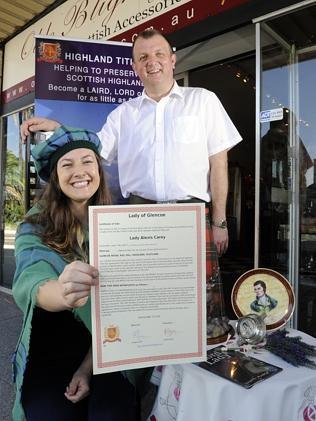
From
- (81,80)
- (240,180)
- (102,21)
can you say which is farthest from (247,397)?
(240,180)

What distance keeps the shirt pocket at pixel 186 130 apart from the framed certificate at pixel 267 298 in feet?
2.43

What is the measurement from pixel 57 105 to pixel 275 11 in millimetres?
1644

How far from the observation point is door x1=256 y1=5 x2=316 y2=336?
3.22 metres

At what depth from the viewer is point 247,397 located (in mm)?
1243

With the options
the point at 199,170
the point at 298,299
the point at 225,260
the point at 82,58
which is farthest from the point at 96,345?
the point at 225,260

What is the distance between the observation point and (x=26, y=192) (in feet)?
17.6

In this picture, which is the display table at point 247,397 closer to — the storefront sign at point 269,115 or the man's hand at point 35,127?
the man's hand at point 35,127

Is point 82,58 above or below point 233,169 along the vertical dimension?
above

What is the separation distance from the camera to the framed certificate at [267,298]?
→ 168cm

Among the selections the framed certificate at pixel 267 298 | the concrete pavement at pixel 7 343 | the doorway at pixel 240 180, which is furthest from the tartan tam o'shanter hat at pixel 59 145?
the doorway at pixel 240 180

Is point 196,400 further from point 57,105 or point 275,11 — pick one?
point 275,11

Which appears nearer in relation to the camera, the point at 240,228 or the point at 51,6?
the point at 51,6

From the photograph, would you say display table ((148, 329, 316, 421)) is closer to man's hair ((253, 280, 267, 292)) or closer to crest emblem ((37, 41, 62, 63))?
man's hair ((253, 280, 267, 292))

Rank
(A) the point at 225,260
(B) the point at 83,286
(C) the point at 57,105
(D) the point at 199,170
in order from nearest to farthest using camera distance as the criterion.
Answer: (B) the point at 83,286
(D) the point at 199,170
(C) the point at 57,105
(A) the point at 225,260
